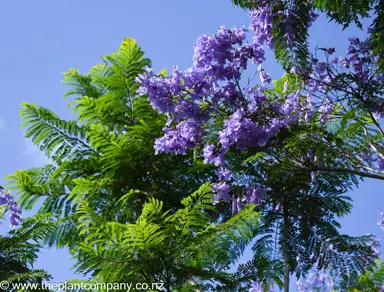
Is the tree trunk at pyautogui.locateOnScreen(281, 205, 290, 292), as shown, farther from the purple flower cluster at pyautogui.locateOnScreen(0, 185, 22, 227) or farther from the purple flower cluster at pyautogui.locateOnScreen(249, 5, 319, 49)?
the purple flower cluster at pyautogui.locateOnScreen(0, 185, 22, 227)

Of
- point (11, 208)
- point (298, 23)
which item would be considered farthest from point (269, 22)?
point (11, 208)

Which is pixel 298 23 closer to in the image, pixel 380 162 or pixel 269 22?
pixel 269 22

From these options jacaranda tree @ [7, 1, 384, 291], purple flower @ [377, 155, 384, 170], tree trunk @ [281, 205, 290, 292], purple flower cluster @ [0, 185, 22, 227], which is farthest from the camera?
purple flower cluster @ [0, 185, 22, 227]

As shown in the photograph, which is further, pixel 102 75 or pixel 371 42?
pixel 102 75

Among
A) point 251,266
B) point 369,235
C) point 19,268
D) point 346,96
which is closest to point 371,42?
point 346,96

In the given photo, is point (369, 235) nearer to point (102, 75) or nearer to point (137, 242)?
point (137, 242)

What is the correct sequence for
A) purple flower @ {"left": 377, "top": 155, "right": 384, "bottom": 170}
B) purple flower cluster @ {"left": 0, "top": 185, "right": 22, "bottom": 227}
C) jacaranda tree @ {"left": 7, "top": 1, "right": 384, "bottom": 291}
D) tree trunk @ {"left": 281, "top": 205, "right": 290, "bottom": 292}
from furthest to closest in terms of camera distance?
purple flower cluster @ {"left": 0, "top": 185, "right": 22, "bottom": 227}
purple flower @ {"left": 377, "top": 155, "right": 384, "bottom": 170}
tree trunk @ {"left": 281, "top": 205, "right": 290, "bottom": 292}
jacaranda tree @ {"left": 7, "top": 1, "right": 384, "bottom": 291}

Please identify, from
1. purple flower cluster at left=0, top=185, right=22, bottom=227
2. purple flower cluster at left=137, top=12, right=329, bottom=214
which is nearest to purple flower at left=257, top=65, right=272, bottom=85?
purple flower cluster at left=137, top=12, right=329, bottom=214

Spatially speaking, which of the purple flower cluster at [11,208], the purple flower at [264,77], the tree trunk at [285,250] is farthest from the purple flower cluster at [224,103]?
the purple flower cluster at [11,208]

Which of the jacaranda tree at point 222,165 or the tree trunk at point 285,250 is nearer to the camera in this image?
the jacaranda tree at point 222,165

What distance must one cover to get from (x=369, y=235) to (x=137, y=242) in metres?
2.49

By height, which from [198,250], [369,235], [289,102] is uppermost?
[289,102]

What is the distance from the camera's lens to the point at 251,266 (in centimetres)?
474

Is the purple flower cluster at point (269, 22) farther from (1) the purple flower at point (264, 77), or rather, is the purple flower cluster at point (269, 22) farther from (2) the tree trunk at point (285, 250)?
(2) the tree trunk at point (285, 250)
